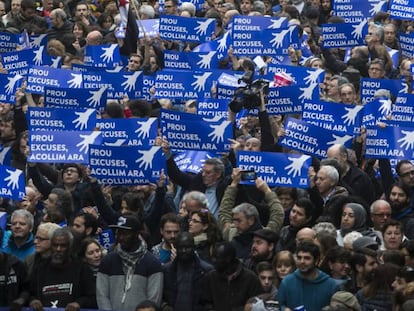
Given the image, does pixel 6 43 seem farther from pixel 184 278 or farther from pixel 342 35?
pixel 184 278

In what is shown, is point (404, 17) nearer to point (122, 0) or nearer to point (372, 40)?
point (372, 40)

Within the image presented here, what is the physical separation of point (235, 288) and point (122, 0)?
11.3 meters

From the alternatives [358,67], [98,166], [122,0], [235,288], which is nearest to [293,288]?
[235,288]

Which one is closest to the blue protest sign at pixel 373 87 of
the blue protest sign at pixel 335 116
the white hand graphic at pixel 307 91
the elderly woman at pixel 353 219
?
the white hand graphic at pixel 307 91

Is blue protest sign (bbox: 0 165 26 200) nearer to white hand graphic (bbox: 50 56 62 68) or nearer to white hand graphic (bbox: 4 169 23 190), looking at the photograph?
white hand graphic (bbox: 4 169 23 190)

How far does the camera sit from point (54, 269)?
1862cm

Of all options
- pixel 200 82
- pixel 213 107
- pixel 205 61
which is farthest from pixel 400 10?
pixel 213 107

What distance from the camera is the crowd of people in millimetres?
17859

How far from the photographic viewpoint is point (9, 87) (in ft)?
80.4

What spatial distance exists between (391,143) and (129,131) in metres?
3.02

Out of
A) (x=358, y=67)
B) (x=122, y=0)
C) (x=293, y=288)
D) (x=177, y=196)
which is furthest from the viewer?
(x=122, y=0)

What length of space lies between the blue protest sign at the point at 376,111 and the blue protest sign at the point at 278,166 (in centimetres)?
189

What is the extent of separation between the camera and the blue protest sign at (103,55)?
2695 cm

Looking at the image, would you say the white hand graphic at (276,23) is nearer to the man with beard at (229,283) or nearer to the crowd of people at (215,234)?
the crowd of people at (215,234)
